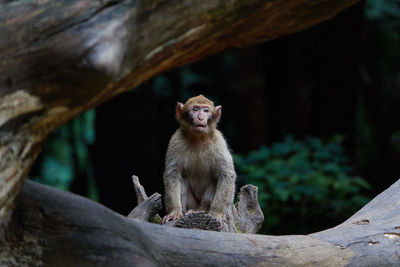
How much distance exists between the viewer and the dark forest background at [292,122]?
29.4 ft

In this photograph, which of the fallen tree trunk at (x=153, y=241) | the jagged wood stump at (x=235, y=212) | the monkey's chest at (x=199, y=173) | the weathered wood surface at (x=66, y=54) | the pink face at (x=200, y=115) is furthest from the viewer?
the monkey's chest at (x=199, y=173)

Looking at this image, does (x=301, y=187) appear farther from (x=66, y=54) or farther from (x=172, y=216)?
(x=66, y=54)

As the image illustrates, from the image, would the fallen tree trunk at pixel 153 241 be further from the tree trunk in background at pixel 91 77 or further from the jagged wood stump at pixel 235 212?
the jagged wood stump at pixel 235 212

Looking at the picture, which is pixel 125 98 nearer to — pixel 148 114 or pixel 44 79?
pixel 148 114

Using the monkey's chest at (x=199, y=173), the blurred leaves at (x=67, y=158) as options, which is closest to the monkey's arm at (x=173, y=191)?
the monkey's chest at (x=199, y=173)

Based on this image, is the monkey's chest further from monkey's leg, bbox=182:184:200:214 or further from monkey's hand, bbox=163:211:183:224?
monkey's hand, bbox=163:211:183:224

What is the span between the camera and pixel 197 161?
5656 millimetres

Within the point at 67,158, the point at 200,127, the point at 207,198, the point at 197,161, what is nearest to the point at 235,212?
the point at 207,198

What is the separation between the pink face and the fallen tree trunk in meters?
1.71

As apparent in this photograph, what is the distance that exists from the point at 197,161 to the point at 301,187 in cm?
349

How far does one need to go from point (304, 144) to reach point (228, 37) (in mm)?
6708

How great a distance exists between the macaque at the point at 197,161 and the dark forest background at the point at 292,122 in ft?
9.35

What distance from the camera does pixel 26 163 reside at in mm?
2525

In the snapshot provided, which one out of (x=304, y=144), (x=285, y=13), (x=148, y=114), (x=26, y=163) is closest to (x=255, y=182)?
(x=304, y=144)
